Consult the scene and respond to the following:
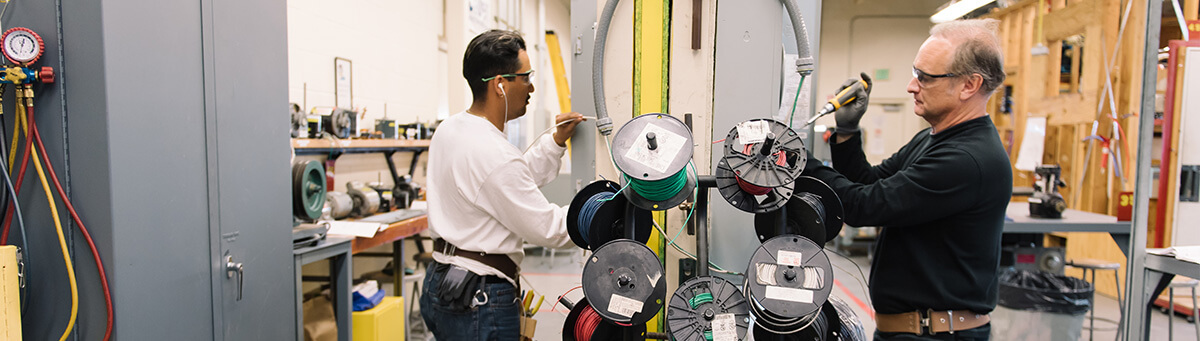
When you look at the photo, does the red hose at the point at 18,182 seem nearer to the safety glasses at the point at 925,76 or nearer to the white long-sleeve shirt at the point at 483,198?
the white long-sleeve shirt at the point at 483,198

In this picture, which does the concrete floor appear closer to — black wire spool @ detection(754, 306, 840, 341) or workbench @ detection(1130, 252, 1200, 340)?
workbench @ detection(1130, 252, 1200, 340)

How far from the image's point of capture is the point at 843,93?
1.47 m

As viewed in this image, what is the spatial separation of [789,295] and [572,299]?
175cm

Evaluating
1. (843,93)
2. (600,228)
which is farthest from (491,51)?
(843,93)

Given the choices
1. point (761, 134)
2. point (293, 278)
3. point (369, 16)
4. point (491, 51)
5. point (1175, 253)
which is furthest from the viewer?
point (369, 16)

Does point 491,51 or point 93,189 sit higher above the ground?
point 491,51

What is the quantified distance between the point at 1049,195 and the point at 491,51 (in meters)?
3.13

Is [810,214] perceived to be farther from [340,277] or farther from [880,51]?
[880,51]

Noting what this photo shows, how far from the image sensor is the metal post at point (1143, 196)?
195cm

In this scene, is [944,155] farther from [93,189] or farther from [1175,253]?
[93,189]

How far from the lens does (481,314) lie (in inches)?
62.9

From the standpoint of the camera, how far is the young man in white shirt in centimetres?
152

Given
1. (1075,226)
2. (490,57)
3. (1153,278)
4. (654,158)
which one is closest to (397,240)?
(490,57)

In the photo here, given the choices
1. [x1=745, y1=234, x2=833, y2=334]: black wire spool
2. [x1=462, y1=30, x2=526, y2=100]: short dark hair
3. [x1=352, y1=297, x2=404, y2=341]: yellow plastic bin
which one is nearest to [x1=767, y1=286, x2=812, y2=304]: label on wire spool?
[x1=745, y1=234, x2=833, y2=334]: black wire spool
